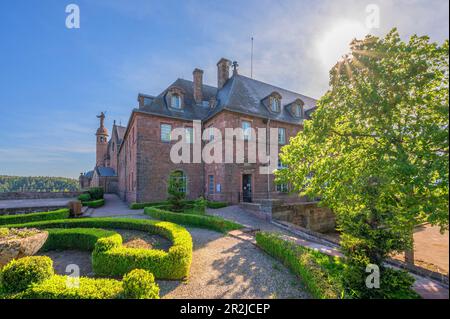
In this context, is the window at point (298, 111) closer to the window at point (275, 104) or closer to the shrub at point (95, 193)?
the window at point (275, 104)

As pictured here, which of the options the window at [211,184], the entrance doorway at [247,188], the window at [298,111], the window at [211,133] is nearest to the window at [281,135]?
the window at [298,111]

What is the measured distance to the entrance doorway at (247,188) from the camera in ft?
58.8

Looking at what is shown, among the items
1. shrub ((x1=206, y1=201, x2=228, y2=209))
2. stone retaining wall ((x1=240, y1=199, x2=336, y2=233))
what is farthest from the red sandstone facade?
stone retaining wall ((x1=240, y1=199, x2=336, y2=233))

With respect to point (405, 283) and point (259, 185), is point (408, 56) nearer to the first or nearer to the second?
point (405, 283)

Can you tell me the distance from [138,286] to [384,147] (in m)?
6.61

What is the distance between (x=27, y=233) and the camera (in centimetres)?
541

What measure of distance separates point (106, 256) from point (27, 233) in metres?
2.18

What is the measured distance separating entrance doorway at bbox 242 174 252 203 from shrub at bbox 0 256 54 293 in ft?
48.6

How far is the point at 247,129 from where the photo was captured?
17672mm

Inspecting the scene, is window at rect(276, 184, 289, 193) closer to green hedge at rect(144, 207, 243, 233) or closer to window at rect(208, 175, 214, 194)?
window at rect(208, 175, 214, 194)

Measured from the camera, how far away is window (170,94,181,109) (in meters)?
19.2

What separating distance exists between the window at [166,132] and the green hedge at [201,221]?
7.73m

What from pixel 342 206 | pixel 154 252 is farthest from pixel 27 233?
pixel 342 206

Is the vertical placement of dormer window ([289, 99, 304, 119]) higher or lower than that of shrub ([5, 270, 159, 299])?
higher
